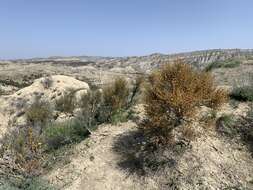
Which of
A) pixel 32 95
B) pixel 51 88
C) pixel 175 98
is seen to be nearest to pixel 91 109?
pixel 175 98

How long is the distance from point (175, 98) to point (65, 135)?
4147 mm

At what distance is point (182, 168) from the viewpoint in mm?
7809

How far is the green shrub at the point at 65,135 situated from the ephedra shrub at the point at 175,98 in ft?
8.98

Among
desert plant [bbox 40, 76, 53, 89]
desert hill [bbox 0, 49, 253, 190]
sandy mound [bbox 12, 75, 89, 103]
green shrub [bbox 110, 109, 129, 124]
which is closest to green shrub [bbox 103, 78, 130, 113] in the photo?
green shrub [bbox 110, 109, 129, 124]

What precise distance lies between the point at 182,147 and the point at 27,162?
12.7 feet

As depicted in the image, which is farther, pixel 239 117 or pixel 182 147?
pixel 239 117

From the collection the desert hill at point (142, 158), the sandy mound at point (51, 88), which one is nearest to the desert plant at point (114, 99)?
the desert hill at point (142, 158)

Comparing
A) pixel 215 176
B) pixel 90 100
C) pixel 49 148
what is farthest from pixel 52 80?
pixel 215 176

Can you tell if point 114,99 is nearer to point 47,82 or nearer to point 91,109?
point 91,109

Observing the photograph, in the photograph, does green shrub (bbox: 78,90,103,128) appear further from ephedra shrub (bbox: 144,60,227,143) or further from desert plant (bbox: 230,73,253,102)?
desert plant (bbox: 230,73,253,102)

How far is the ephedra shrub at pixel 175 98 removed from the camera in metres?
7.98

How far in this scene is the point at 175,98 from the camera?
308 inches

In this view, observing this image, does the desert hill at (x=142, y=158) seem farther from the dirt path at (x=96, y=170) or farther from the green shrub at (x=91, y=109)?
the green shrub at (x=91, y=109)

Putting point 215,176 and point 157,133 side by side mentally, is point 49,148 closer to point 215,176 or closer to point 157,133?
point 157,133
